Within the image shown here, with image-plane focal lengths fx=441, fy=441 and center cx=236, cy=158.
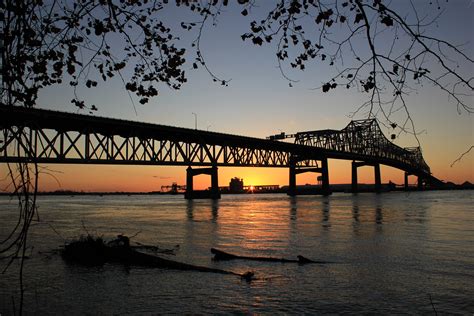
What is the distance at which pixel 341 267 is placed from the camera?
1200 cm

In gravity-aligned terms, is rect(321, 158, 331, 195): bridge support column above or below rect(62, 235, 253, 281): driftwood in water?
above

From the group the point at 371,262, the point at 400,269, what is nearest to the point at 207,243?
the point at 371,262

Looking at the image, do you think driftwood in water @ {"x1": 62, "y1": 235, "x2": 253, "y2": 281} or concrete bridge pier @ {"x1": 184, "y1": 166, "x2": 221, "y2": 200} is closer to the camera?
driftwood in water @ {"x1": 62, "y1": 235, "x2": 253, "y2": 281}

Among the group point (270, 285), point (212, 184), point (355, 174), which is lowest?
point (270, 285)

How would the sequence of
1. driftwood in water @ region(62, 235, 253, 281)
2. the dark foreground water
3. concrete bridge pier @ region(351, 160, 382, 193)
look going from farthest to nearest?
concrete bridge pier @ region(351, 160, 382, 193)
driftwood in water @ region(62, 235, 253, 281)
the dark foreground water

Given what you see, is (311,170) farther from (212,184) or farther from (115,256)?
(115,256)

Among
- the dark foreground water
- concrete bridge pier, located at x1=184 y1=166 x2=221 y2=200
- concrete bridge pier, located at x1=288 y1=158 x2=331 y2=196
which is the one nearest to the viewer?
the dark foreground water

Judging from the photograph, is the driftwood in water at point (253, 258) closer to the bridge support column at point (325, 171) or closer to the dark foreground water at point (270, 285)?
the dark foreground water at point (270, 285)

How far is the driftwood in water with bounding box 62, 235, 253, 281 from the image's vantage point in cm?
1185

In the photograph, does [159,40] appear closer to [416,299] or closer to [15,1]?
[15,1]

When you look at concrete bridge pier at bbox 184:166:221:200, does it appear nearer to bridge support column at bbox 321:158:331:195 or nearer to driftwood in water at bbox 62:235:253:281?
bridge support column at bbox 321:158:331:195

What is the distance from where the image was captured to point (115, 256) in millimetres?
13078

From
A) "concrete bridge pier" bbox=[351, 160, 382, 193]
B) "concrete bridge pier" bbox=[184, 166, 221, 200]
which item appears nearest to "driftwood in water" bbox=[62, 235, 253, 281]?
"concrete bridge pier" bbox=[184, 166, 221, 200]

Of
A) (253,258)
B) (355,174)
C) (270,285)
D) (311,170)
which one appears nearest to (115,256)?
(253,258)
